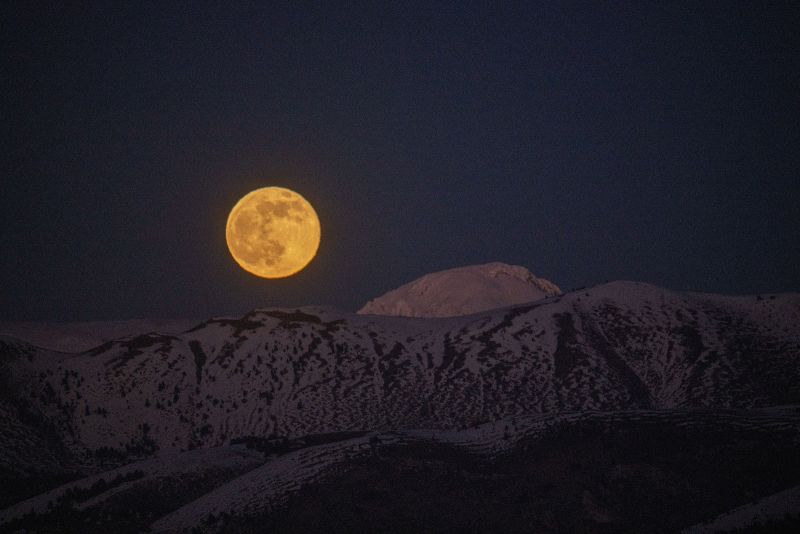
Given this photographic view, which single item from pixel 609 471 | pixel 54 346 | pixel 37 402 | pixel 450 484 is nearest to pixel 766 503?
pixel 609 471

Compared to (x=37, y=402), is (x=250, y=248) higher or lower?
higher

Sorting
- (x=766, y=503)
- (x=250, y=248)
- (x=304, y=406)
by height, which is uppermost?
(x=250, y=248)

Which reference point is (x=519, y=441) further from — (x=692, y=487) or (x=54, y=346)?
(x=54, y=346)

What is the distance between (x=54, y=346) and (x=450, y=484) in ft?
484

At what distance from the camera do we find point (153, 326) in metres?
190

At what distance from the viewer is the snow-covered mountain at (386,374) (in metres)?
77.2

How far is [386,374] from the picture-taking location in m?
90.8

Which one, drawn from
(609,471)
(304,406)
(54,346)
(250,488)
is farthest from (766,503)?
(54,346)

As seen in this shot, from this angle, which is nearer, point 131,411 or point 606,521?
point 606,521

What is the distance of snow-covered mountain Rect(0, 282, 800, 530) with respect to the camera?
77250 mm

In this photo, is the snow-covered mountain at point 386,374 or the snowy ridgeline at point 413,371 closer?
the snow-covered mountain at point 386,374

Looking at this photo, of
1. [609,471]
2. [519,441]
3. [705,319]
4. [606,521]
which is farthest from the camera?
[705,319]

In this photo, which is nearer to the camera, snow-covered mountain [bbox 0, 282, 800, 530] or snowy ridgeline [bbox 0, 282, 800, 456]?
snow-covered mountain [bbox 0, 282, 800, 530]

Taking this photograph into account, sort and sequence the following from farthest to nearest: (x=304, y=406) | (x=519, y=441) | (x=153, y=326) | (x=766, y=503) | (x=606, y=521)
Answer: (x=153, y=326)
(x=304, y=406)
(x=519, y=441)
(x=606, y=521)
(x=766, y=503)
